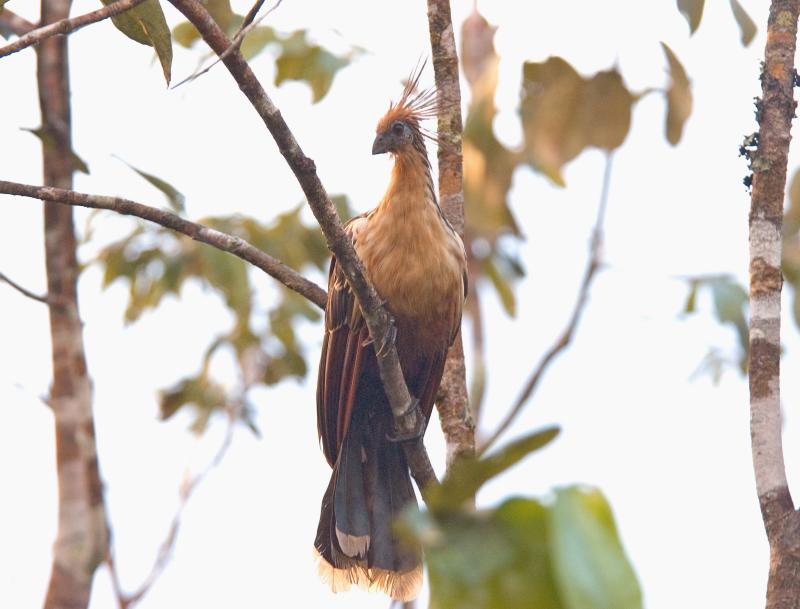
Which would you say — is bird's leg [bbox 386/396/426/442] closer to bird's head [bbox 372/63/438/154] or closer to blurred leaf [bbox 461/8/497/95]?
bird's head [bbox 372/63/438/154]

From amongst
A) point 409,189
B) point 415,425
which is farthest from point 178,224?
point 409,189

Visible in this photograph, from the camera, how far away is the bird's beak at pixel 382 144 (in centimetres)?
358

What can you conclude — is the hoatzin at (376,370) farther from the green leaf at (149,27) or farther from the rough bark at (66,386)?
the green leaf at (149,27)

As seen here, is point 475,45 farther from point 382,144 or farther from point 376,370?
point 376,370

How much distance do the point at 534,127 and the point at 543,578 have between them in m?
2.51

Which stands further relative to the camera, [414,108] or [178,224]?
[414,108]

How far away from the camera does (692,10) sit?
2660 mm

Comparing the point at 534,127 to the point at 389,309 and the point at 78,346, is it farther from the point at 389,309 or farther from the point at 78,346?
the point at 78,346

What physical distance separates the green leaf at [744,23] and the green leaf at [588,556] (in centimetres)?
206

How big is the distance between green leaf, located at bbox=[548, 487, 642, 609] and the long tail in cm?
225

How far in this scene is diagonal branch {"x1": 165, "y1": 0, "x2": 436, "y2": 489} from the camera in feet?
7.01

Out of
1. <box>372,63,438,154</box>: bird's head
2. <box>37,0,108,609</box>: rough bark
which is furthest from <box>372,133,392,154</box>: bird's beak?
<box>37,0,108,609</box>: rough bark

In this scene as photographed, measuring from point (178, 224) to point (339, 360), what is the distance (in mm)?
849

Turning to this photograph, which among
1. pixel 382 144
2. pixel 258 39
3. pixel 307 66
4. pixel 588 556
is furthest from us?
pixel 307 66
